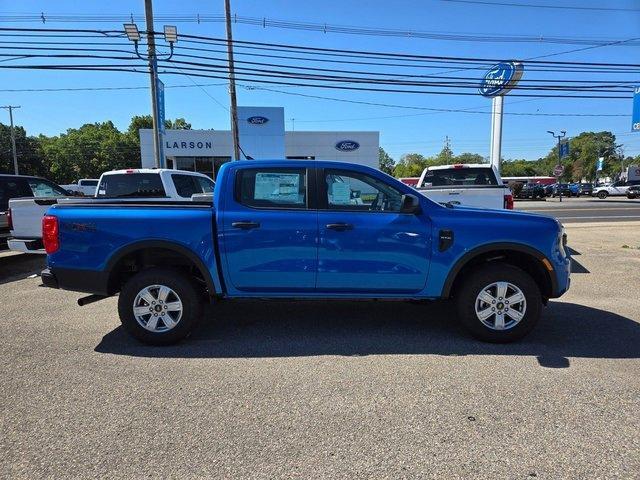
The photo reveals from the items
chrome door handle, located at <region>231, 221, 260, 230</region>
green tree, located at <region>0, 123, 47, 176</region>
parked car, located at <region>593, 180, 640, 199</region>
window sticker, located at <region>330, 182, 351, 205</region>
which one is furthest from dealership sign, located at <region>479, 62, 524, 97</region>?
green tree, located at <region>0, 123, 47, 176</region>

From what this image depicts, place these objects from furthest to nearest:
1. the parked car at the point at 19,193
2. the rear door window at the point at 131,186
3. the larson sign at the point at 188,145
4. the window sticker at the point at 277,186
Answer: the larson sign at the point at 188,145 < the rear door window at the point at 131,186 < the parked car at the point at 19,193 < the window sticker at the point at 277,186

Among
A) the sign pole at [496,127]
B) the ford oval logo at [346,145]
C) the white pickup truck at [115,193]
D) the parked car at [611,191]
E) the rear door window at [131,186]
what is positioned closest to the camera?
the white pickup truck at [115,193]

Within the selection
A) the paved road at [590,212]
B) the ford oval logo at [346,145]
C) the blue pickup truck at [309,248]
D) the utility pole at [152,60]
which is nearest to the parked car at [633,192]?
the paved road at [590,212]

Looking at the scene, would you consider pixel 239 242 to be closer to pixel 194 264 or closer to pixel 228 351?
pixel 194 264

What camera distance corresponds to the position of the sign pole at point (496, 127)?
23.7 m

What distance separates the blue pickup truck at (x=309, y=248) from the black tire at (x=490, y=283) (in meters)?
0.01

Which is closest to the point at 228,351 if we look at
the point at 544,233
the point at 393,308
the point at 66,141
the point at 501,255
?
the point at 393,308

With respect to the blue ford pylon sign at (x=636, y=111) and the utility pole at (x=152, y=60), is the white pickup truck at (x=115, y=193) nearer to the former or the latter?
the utility pole at (x=152, y=60)

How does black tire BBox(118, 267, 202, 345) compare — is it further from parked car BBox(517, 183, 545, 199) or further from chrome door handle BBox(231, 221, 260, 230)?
parked car BBox(517, 183, 545, 199)

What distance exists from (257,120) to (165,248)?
27674mm

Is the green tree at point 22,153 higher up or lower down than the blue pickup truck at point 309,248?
higher up

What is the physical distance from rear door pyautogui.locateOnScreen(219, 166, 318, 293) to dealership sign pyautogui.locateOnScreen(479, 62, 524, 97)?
1799 cm

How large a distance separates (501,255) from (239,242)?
2702 millimetres

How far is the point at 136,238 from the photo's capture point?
170 inches
